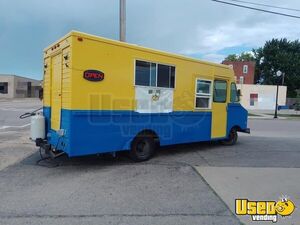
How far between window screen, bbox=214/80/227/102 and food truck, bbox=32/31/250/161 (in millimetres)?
189

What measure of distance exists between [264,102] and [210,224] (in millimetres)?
48825

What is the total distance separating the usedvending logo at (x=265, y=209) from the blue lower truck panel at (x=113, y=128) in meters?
3.36

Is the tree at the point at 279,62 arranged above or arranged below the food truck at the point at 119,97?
Result: above

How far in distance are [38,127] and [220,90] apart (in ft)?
19.8

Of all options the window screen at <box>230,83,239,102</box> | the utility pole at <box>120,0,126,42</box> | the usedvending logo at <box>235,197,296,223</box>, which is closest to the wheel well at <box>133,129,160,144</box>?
the usedvending logo at <box>235,197,296,223</box>

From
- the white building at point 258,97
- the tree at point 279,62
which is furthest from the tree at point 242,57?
the white building at point 258,97

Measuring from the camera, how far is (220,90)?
34.8 feet

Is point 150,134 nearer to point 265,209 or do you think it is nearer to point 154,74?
point 154,74

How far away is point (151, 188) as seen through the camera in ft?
20.2

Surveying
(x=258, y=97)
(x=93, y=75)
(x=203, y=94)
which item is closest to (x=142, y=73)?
(x=93, y=75)

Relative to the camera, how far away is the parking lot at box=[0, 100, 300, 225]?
480cm

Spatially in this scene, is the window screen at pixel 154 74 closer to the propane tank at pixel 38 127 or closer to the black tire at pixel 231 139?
the propane tank at pixel 38 127

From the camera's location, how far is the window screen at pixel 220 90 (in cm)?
1040

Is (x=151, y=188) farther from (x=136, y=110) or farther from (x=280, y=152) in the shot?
(x=280, y=152)
